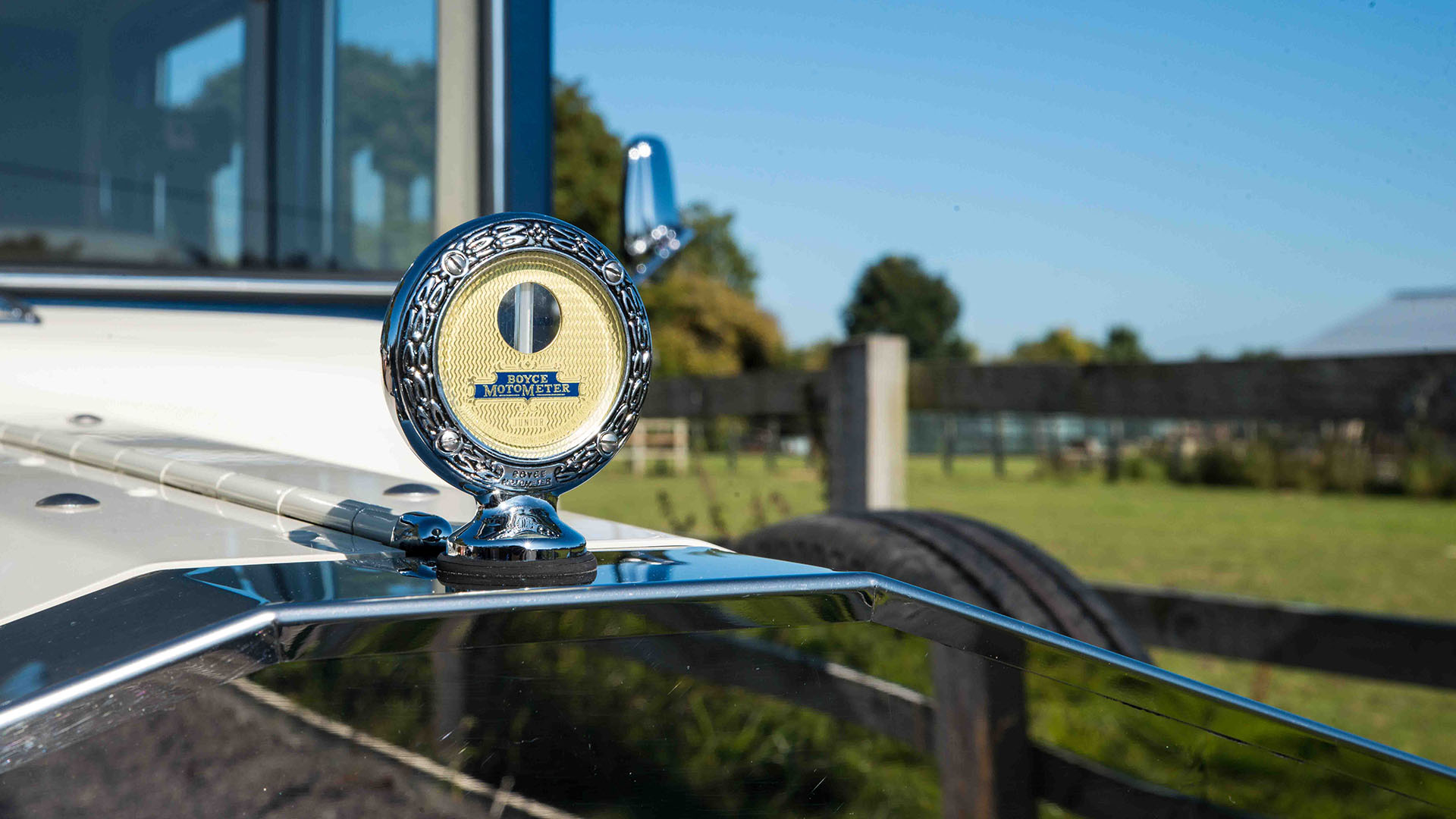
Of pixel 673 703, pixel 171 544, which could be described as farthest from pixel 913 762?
pixel 171 544

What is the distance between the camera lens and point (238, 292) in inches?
67.4

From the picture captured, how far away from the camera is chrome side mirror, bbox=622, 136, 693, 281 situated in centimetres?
162

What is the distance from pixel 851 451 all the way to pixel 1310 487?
1081cm

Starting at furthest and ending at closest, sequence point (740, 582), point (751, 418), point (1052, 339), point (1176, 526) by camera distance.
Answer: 1. point (1052, 339)
2. point (1176, 526)
3. point (751, 418)
4. point (740, 582)

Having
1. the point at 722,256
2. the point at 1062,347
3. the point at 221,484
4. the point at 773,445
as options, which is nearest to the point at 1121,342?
the point at 1062,347

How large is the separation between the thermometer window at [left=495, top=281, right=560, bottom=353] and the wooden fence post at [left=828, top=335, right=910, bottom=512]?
9.64ft

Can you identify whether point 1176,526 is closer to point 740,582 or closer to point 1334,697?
point 1334,697

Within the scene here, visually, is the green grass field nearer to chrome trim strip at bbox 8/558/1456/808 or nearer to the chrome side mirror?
the chrome side mirror

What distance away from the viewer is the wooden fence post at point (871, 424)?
3760 mm

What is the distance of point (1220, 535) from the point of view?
11523 millimetres

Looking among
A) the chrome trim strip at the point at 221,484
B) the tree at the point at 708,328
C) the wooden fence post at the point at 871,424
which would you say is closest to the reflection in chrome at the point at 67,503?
the chrome trim strip at the point at 221,484

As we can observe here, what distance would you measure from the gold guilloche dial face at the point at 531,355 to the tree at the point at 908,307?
73.3 inches

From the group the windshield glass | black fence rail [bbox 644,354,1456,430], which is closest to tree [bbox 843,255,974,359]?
→ black fence rail [bbox 644,354,1456,430]

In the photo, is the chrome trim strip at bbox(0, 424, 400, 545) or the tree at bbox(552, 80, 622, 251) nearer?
the chrome trim strip at bbox(0, 424, 400, 545)
